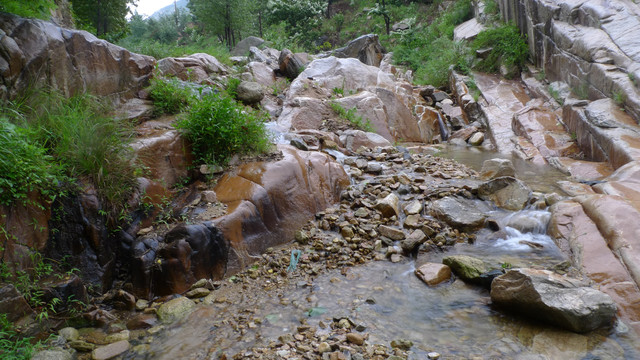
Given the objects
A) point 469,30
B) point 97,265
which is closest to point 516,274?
point 97,265

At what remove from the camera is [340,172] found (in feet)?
19.3

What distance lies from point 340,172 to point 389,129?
3995mm

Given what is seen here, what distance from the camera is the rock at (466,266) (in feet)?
12.7

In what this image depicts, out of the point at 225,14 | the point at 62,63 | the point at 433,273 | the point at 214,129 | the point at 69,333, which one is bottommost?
the point at 433,273

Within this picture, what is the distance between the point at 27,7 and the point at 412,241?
17.6 feet

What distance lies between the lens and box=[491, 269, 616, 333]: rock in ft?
9.87

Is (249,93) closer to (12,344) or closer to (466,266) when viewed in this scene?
(466,266)

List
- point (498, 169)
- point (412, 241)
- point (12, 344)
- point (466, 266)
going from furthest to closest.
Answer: point (498, 169) < point (412, 241) < point (466, 266) < point (12, 344)

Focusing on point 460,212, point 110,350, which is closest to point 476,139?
point 460,212

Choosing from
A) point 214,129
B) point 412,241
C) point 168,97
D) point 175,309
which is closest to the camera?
point 175,309

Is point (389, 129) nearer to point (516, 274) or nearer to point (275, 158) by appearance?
point (275, 158)

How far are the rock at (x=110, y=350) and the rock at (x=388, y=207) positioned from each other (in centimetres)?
333

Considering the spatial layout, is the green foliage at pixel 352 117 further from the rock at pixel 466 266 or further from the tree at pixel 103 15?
the tree at pixel 103 15

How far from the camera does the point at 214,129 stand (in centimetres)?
489
